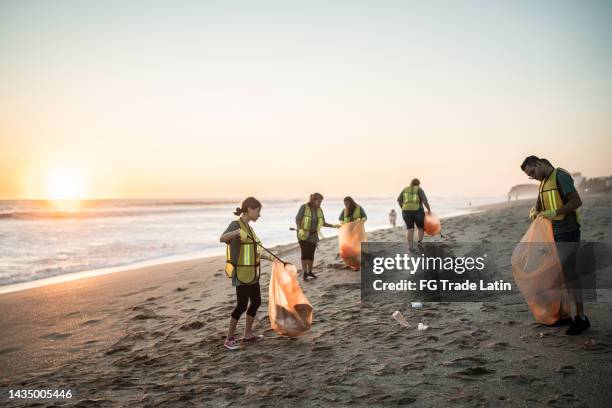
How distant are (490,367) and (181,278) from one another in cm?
724

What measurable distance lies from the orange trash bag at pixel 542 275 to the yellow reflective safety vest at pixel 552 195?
15 cm

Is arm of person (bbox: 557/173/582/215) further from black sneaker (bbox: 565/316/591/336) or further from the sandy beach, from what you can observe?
the sandy beach

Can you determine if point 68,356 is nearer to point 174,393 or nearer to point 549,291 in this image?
point 174,393

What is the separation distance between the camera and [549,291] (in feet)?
13.7

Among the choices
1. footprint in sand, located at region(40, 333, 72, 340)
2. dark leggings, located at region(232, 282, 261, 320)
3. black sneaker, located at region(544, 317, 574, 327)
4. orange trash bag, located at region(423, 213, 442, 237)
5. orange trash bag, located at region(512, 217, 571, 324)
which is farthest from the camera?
orange trash bag, located at region(423, 213, 442, 237)

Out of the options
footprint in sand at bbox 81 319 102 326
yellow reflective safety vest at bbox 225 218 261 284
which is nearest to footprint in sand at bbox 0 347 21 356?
footprint in sand at bbox 81 319 102 326

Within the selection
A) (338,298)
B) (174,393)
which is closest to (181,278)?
(338,298)

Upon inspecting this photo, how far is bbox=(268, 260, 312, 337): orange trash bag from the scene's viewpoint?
15.0ft

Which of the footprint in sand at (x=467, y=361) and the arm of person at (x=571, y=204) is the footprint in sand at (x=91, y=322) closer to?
the footprint in sand at (x=467, y=361)

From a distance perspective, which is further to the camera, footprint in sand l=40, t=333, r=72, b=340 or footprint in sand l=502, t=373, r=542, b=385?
footprint in sand l=40, t=333, r=72, b=340

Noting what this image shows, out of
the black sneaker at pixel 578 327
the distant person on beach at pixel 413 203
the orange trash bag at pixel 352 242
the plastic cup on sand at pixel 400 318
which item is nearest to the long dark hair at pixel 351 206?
the orange trash bag at pixel 352 242

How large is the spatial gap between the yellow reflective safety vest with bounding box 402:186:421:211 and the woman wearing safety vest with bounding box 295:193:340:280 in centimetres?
236

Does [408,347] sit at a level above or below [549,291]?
below

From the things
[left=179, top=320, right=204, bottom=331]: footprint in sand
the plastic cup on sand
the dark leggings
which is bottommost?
[left=179, top=320, right=204, bottom=331]: footprint in sand
